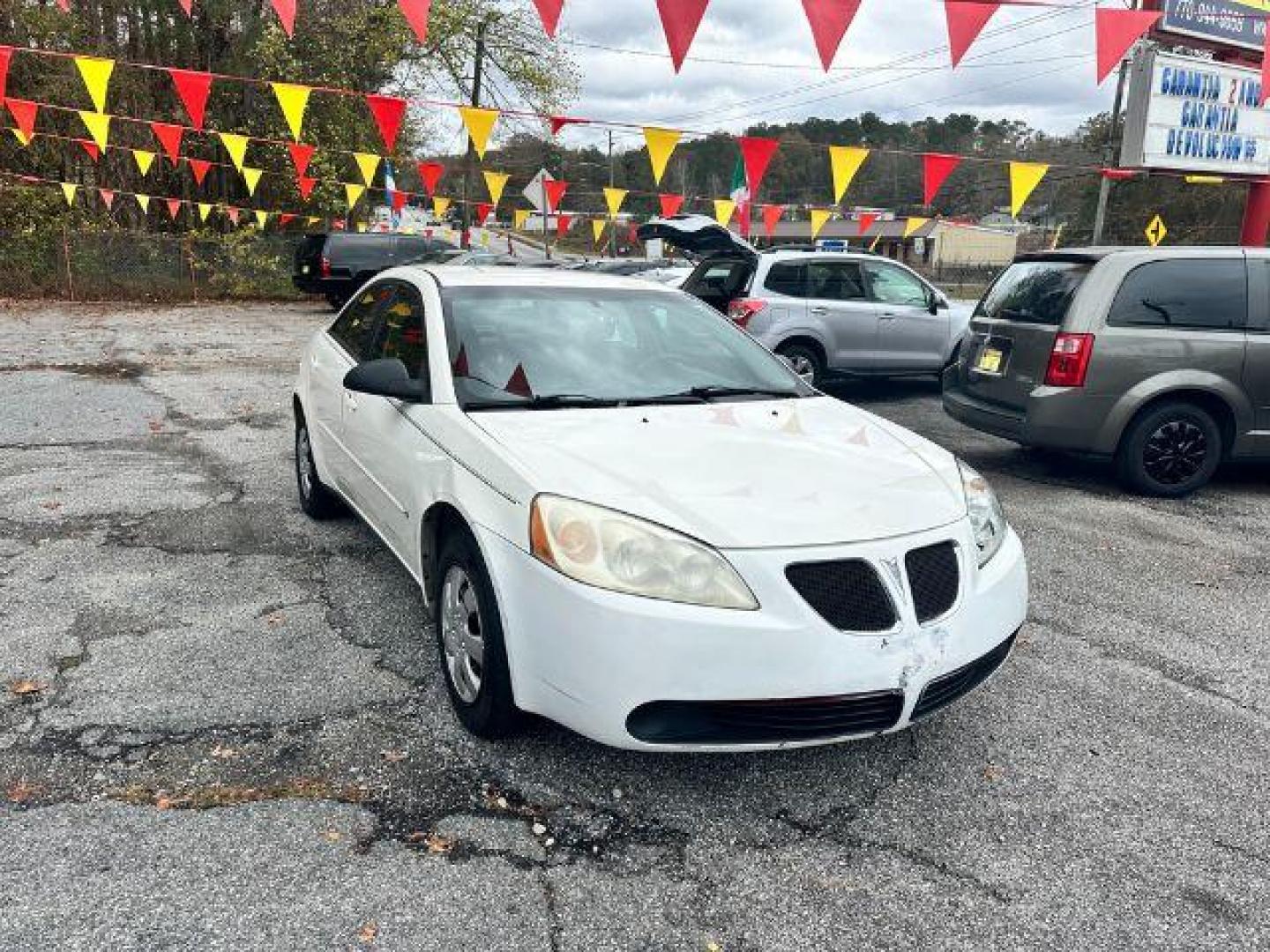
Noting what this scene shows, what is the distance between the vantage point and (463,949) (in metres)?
2.09

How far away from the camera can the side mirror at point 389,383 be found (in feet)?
11.0

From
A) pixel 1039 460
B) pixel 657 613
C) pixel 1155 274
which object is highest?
pixel 1155 274

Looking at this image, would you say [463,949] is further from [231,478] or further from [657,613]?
[231,478]

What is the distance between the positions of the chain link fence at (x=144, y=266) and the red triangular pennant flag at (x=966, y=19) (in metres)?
18.2

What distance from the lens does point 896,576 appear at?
2496 mm

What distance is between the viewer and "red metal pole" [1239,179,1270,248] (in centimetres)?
1195

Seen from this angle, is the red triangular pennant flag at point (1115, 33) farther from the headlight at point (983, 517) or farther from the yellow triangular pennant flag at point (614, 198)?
the yellow triangular pennant flag at point (614, 198)

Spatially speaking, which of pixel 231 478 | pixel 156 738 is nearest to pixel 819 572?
pixel 156 738

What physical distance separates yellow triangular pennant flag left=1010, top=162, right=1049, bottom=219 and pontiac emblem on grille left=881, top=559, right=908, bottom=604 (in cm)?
939

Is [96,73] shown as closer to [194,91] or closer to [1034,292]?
[194,91]

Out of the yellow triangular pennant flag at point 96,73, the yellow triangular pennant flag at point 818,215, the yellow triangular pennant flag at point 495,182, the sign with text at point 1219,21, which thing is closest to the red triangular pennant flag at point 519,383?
the yellow triangular pennant flag at point 96,73

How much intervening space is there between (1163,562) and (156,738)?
4.96 metres

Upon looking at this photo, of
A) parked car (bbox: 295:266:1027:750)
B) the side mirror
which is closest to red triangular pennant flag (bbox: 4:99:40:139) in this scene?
parked car (bbox: 295:266:1027:750)

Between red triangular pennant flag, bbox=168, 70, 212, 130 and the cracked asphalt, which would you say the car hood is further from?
red triangular pennant flag, bbox=168, 70, 212, 130
